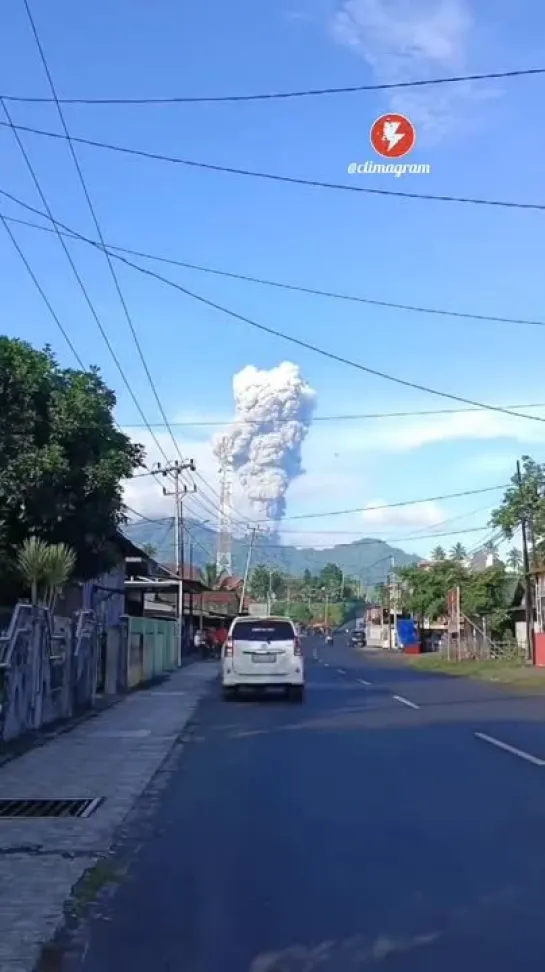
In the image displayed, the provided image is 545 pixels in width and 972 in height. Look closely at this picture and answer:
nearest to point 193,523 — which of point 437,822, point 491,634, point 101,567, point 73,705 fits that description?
point 491,634

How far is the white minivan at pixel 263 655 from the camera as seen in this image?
995 inches

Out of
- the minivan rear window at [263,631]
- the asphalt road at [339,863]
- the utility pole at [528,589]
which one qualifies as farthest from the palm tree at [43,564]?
the utility pole at [528,589]

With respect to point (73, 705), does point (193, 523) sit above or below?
above

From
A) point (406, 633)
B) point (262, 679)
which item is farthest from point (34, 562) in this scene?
point (406, 633)

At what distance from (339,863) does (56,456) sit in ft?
56.2

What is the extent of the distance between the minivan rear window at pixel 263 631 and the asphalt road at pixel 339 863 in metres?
8.34

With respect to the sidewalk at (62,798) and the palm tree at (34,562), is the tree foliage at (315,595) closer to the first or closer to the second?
the palm tree at (34,562)

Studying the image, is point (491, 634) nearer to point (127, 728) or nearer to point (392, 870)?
point (127, 728)

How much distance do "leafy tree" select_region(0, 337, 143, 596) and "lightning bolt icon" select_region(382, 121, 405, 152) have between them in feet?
28.1

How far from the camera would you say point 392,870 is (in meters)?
8.37

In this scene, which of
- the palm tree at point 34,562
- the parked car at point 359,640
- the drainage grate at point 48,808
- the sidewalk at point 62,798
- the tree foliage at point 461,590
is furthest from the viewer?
the parked car at point 359,640

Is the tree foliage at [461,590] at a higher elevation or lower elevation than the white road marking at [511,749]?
higher

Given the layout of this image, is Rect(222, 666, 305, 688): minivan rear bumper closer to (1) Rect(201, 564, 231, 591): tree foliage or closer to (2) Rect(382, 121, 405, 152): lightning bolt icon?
(2) Rect(382, 121, 405, 152): lightning bolt icon

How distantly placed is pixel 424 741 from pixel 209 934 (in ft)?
34.7
